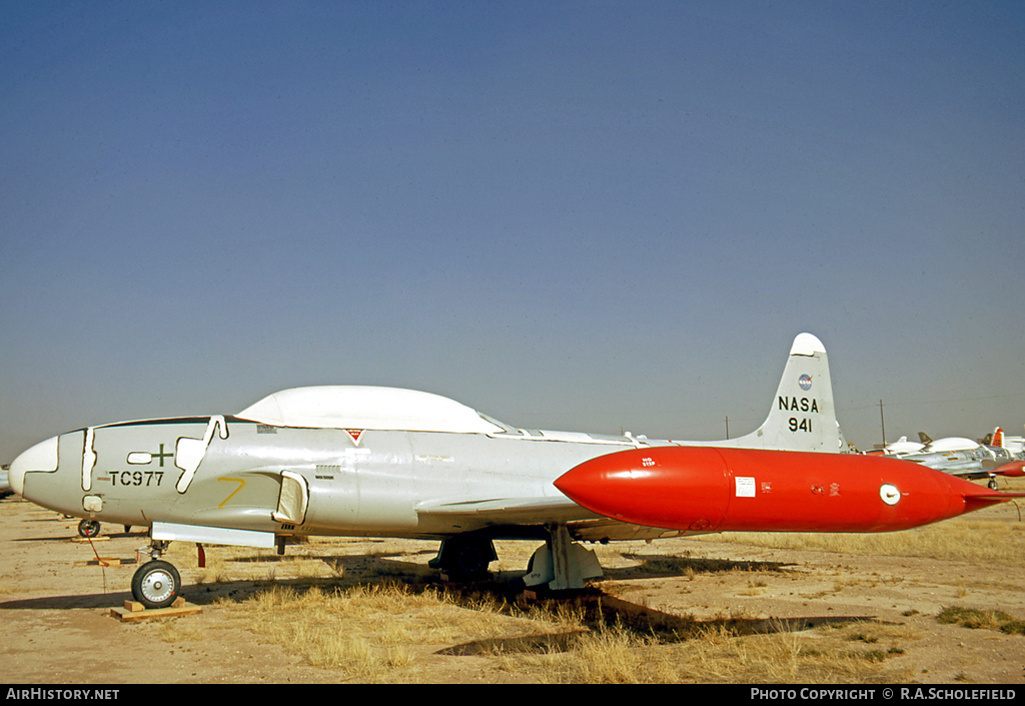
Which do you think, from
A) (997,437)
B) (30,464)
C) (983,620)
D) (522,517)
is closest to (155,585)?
(30,464)

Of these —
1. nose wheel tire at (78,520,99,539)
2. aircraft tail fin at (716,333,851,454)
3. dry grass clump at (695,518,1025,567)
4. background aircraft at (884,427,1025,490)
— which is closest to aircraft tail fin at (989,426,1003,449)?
background aircraft at (884,427,1025,490)

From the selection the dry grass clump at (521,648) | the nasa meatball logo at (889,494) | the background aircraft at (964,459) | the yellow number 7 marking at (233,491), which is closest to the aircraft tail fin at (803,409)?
the nasa meatball logo at (889,494)

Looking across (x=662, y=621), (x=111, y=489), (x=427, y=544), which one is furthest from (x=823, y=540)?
(x=111, y=489)

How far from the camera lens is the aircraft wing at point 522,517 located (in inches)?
388

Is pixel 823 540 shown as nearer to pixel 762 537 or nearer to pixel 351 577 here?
pixel 762 537

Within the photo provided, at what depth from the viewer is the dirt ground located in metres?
7.32

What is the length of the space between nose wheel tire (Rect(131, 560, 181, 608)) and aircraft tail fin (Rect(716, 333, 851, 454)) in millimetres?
10208

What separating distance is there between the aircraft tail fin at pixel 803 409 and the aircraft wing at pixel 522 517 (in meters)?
4.17

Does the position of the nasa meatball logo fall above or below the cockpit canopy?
below

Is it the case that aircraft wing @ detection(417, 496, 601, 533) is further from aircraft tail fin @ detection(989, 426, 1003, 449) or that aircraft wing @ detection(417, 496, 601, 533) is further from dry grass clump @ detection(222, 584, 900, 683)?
aircraft tail fin @ detection(989, 426, 1003, 449)

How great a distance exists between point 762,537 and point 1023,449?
188 feet

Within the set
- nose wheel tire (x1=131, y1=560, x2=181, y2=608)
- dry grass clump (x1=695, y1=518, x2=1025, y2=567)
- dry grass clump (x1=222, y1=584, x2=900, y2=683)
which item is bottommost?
dry grass clump (x1=695, y1=518, x2=1025, y2=567)

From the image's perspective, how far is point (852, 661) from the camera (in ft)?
24.0

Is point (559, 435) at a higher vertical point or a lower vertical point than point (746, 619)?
higher
